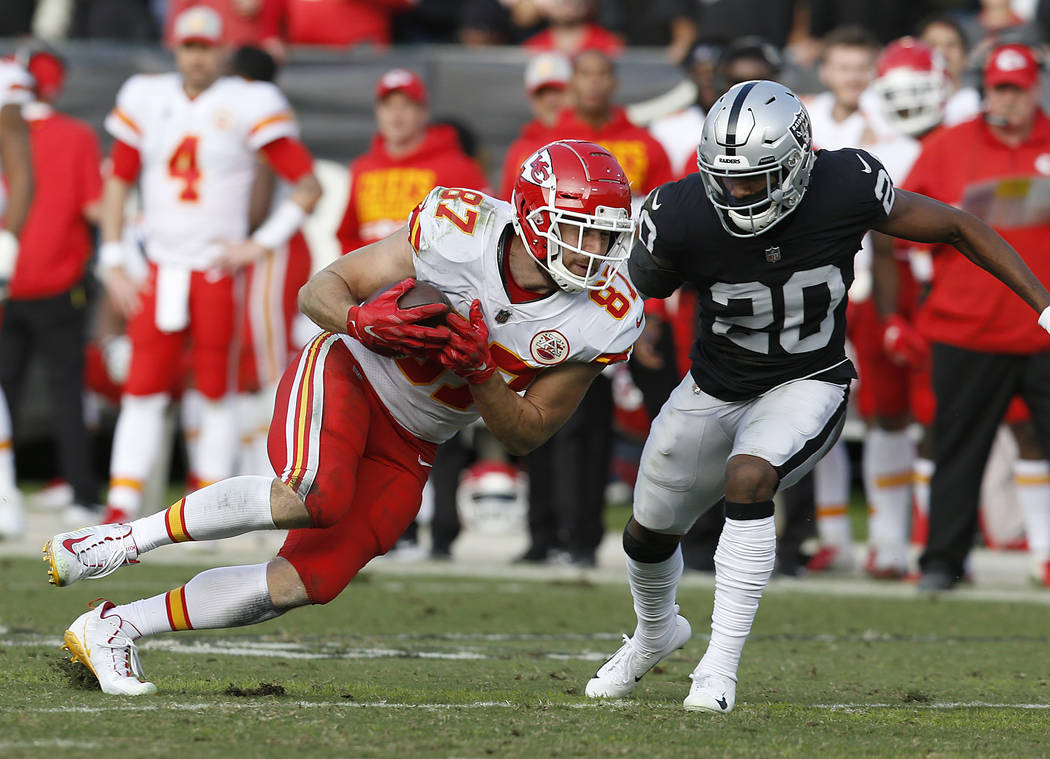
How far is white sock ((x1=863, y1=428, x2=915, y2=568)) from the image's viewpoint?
780 centimetres

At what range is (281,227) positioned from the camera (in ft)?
26.6

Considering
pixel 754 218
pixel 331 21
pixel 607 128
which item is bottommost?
pixel 754 218

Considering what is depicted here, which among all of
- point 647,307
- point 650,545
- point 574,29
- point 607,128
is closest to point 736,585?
point 650,545

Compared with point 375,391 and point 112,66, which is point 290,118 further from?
point 375,391

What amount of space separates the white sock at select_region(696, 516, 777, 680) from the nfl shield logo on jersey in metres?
0.61

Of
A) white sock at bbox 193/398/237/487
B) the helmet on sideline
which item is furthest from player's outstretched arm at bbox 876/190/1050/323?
the helmet on sideline

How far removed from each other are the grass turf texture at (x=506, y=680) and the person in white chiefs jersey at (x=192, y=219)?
1003 millimetres

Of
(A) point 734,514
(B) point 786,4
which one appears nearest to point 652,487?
(A) point 734,514

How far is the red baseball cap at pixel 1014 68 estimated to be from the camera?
23.1 ft

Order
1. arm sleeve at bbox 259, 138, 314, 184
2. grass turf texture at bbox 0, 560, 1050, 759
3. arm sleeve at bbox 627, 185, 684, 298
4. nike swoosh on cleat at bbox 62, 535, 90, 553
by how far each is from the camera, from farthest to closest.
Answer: arm sleeve at bbox 259, 138, 314, 184 → arm sleeve at bbox 627, 185, 684, 298 → nike swoosh on cleat at bbox 62, 535, 90, 553 → grass turf texture at bbox 0, 560, 1050, 759

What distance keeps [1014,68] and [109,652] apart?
4.70 m

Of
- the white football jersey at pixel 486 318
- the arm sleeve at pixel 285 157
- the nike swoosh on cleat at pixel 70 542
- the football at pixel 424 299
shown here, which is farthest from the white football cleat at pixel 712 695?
the arm sleeve at pixel 285 157

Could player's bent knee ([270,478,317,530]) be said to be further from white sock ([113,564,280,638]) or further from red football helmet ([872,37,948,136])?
red football helmet ([872,37,948,136])

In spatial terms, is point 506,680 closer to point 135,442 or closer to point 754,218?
point 754,218
